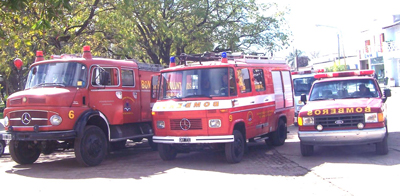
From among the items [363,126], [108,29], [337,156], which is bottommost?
[337,156]

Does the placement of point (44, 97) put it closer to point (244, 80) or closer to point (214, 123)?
point (214, 123)

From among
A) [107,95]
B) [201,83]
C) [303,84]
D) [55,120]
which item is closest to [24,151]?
[55,120]

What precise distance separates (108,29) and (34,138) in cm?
799

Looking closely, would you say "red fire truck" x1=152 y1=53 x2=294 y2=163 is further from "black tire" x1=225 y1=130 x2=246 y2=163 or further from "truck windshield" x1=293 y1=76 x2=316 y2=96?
"truck windshield" x1=293 y1=76 x2=316 y2=96

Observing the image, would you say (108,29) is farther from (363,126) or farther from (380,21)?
(380,21)

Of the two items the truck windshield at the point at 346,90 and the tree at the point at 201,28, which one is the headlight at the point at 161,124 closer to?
the truck windshield at the point at 346,90

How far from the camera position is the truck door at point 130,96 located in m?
12.1

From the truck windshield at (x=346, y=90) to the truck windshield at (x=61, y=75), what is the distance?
6208 millimetres

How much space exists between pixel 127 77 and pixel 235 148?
4168 mm

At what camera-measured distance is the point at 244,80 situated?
10.8 meters

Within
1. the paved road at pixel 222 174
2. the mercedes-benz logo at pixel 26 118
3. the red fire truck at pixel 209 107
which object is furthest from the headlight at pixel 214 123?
the mercedes-benz logo at pixel 26 118

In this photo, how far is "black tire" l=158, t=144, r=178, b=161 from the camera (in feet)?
35.4

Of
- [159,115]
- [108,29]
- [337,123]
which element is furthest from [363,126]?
[108,29]

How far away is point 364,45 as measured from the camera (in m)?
54.1
